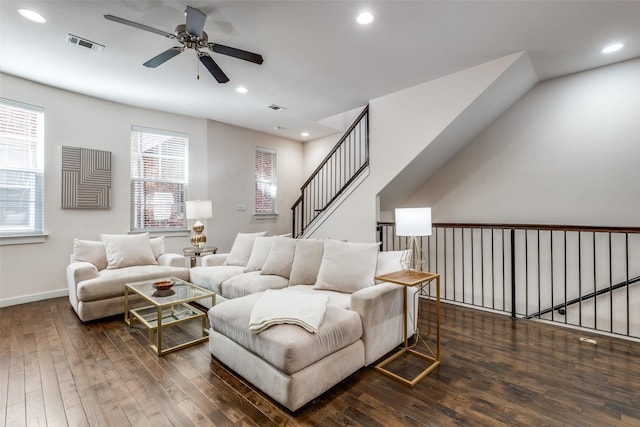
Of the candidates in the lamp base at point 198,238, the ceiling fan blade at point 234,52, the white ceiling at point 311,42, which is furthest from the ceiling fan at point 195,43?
the lamp base at point 198,238

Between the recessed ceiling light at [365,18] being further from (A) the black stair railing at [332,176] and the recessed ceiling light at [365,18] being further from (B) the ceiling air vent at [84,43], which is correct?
(B) the ceiling air vent at [84,43]

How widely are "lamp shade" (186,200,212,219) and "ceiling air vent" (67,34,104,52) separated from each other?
7.48 ft

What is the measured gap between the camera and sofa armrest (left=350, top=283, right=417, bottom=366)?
2.24m

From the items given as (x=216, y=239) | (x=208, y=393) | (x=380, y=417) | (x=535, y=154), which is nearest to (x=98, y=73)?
(x=216, y=239)

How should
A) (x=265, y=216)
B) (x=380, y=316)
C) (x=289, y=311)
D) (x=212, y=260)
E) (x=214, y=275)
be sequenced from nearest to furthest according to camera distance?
(x=289, y=311) < (x=380, y=316) < (x=214, y=275) < (x=212, y=260) < (x=265, y=216)

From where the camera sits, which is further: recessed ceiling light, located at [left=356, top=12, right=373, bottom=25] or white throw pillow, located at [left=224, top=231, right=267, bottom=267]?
white throw pillow, located at [left=224, top=231, right=267, bottom=267]

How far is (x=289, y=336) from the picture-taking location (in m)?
1.83

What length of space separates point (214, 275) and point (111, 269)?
141 cm

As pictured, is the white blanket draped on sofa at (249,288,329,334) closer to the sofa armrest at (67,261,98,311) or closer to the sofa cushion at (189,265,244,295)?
the sofa cushion at (189,265,244,295)

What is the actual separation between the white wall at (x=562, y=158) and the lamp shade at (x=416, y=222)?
2.63m

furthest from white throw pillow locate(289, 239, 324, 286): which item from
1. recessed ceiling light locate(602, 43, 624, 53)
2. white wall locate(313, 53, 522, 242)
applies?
recessed ceiling light locate(602, 43, 624, 53)

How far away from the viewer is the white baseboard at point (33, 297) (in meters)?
3.75

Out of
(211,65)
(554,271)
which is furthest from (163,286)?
(554,271)

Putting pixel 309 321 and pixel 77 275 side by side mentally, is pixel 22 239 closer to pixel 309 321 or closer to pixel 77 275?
pixel 77 275
